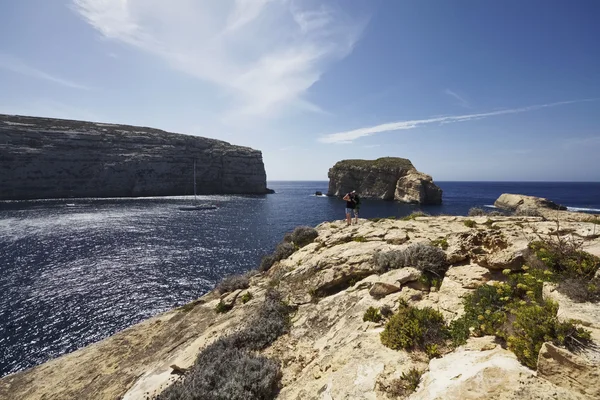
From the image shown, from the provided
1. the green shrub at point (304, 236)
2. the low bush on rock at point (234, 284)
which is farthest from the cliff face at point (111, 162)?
the green shrub at point (304, 236)

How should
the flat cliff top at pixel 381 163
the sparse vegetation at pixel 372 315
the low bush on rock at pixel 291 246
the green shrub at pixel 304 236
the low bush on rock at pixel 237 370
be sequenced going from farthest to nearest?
the flat cliff top at pixel 381 163
the green shrub at pixel 304 236
the low bush on rock at pixel 291 246
the sparse vegetation at pixel 372 315
the low bush on rock at pixel 237 370

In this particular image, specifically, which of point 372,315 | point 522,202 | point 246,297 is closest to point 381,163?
point 522,202

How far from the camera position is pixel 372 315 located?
25.7 ft

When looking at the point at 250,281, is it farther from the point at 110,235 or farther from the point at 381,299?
the point at 110,235

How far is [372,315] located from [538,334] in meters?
3.96

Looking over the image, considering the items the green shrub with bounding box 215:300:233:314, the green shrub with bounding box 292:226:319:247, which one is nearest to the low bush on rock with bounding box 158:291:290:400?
the green shrub with bounding box 215:300:233:314

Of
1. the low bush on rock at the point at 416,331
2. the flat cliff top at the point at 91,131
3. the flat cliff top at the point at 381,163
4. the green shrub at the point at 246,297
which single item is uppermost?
the flat cliff top at the point at 91,131

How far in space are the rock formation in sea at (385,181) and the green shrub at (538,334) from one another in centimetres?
8884

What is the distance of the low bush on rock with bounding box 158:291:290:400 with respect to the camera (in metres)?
6.90

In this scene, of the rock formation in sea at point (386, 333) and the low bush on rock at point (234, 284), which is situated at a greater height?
the rock formation in sea at point (386, 333)

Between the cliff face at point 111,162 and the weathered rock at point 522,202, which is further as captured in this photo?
the cliff face at point 111,162

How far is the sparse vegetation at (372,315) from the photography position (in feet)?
25.3

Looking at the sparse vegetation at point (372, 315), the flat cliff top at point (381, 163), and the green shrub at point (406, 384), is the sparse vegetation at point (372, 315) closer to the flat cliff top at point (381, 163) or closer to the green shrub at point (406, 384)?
the green shrub at point (406, 384)

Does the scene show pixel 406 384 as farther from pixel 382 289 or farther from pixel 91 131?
pixel 91 131
